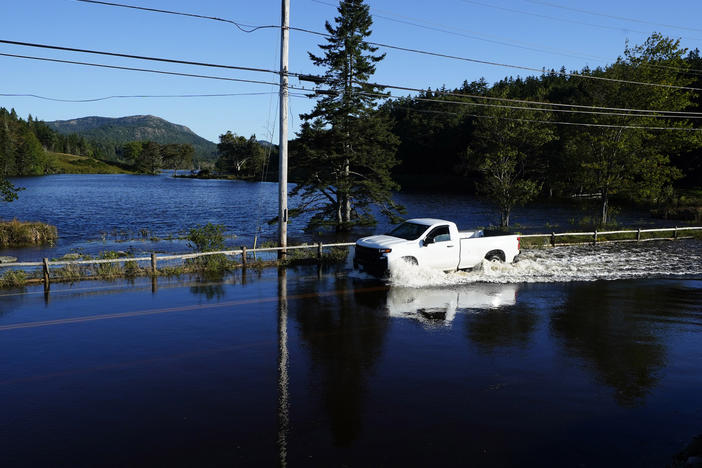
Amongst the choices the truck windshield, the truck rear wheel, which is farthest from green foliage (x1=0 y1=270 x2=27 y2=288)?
the truck rear wheel

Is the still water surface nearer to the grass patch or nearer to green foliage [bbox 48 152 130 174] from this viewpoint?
the grass patch

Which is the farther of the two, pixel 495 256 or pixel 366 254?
pixel 495 256

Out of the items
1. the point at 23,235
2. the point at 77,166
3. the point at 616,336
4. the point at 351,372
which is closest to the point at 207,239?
the point at 351,372

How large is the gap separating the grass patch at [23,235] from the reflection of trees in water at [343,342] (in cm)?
2852

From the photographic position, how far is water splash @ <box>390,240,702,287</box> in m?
17.0

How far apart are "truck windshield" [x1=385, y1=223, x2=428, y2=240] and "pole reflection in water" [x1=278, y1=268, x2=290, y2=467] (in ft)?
15.9

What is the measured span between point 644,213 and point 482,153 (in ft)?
98.7

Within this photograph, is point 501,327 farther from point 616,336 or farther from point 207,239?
point 207,239

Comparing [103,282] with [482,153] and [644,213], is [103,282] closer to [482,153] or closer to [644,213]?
[482,153]

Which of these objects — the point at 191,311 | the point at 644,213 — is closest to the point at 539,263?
the point at 191,311

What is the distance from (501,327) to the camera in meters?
11.8

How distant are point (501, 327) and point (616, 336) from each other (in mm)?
2498

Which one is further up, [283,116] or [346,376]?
[283,116]

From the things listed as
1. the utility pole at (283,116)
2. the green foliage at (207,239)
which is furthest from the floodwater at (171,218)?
the utility pole at (283,116)
